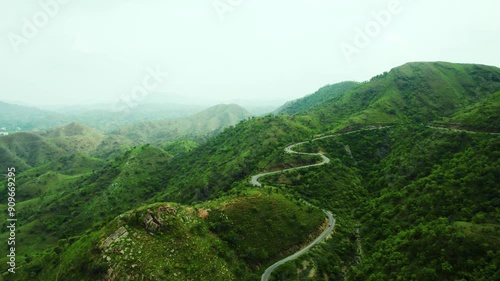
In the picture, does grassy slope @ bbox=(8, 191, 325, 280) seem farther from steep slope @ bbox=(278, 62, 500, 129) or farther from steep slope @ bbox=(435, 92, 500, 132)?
steep slope @ bbox=(278, 62, 500, 129)

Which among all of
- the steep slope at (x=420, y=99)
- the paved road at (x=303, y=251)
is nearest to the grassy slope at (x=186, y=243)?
the paved road at (x=303, y=251)

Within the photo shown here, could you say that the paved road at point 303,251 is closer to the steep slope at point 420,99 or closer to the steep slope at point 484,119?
the steep slope at point 484,119

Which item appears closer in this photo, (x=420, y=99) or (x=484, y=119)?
(x=484, y=119)

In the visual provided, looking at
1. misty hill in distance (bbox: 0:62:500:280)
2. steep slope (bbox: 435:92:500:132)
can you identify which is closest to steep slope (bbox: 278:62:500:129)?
misty hill in distance (bbox: 0:62:500:280)

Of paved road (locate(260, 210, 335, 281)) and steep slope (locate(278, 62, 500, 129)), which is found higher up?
steep slope (locate(278, 62, 500, 129))

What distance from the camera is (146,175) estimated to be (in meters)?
165

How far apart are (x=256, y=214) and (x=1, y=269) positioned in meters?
79.4

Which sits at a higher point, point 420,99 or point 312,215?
point 420,99

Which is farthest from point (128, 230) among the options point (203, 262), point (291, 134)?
point (291, 134)

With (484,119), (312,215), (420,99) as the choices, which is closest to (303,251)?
(312,215)

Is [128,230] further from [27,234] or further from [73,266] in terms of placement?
[27,234]

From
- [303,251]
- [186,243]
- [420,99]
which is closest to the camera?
[186,243]

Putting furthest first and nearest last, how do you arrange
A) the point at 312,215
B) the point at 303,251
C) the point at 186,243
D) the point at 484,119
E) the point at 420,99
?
1. the point at 420,99
2. the point at 484,119
3. the point at 312,215
4. the point at 303,251
5. the point at 186,243

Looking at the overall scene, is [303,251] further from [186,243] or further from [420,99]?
[420,99]
